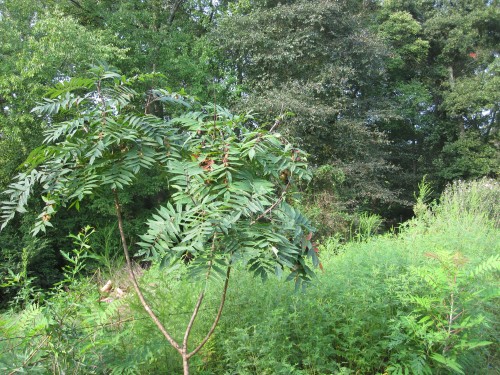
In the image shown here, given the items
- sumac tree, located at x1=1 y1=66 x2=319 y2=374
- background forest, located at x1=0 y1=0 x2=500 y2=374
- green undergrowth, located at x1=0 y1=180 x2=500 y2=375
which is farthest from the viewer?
background forest, located at x1=0 y1=0 x2=500 y2=374

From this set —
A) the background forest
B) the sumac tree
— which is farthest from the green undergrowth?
the sumac tree

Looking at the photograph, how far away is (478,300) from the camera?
256 cm

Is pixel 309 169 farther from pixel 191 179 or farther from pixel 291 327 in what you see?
pixel 291 327

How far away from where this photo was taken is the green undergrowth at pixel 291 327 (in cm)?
192

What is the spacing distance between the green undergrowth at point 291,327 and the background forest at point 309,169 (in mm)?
17

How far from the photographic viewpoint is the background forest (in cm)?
216

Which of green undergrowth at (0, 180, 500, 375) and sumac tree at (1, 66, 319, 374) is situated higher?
sumac tree at (1, 66, 319, 374)

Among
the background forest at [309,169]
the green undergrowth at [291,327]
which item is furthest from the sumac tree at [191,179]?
the green undergrowth at [291,327]

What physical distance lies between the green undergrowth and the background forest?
2 cm

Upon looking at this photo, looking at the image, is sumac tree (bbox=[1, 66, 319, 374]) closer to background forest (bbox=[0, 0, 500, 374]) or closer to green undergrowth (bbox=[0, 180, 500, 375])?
background forest (bbox=[0, 0, 500, 374])

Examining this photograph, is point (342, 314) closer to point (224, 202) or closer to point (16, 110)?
point (224, 202)

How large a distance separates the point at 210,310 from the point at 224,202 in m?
1.30

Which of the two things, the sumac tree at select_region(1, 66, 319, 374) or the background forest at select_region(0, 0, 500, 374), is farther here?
the background forest at select_region(0, 0, 500, 374)

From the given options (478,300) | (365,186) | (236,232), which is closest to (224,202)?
(236,232)
